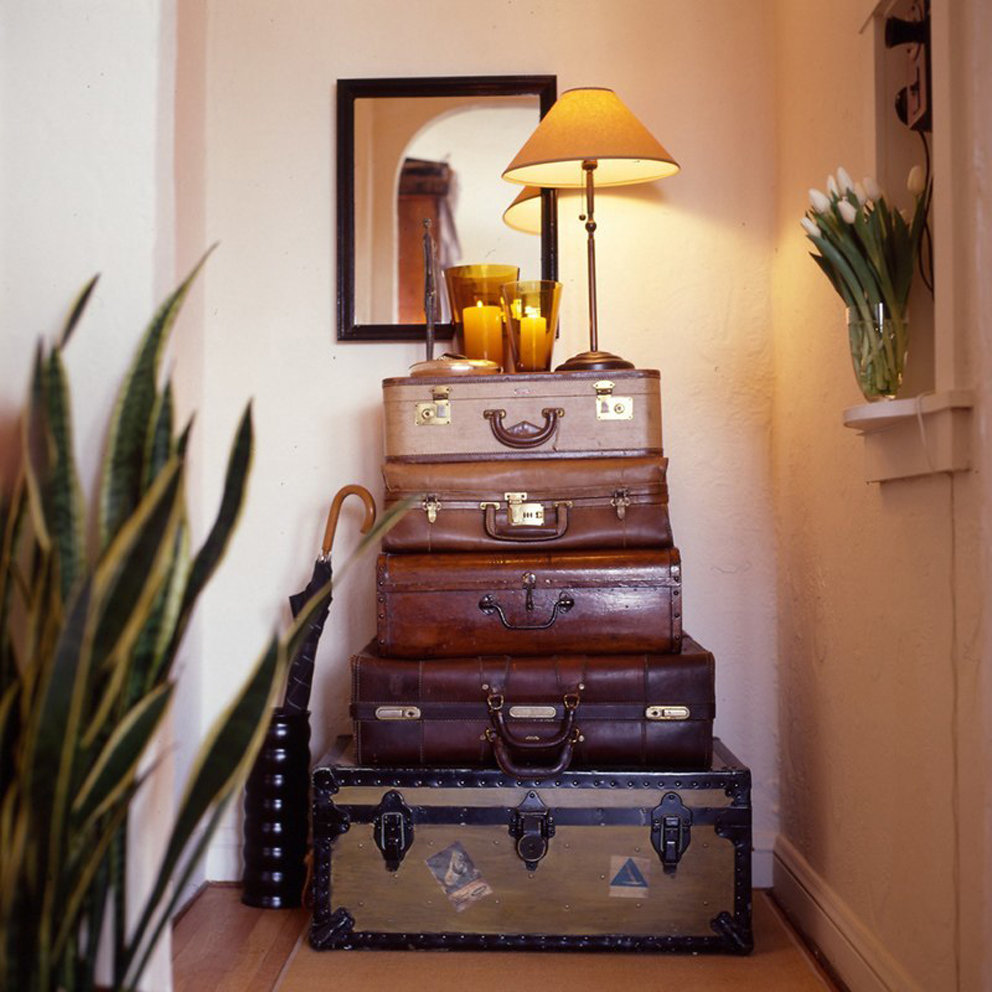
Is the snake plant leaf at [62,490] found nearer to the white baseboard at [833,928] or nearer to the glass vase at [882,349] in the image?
the glass vase at [882,349]

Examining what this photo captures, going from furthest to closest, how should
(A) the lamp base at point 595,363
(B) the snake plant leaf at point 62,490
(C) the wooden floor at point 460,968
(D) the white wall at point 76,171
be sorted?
(A) the lamp base at point 595,363 < (C) the wooden floor at point 460,968 < (D) the white wall at point 76,171 < (B) the snake plant leaf at point 62,490

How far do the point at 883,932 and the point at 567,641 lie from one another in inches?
34.4

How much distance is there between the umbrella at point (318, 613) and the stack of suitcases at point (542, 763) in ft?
1.00

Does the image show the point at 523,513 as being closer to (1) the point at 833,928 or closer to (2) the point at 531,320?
(2) the point at 531,320

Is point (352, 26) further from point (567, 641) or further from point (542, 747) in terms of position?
point (542, 747)

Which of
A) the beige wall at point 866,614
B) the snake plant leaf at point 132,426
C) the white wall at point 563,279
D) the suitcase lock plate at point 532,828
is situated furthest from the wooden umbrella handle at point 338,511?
the snake plant leaf at point 132,426

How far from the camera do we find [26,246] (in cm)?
170

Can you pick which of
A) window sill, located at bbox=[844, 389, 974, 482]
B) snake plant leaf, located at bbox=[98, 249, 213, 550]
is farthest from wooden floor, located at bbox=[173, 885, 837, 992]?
snake plant leaf, located at bbox=[98, 249, 213, 550]

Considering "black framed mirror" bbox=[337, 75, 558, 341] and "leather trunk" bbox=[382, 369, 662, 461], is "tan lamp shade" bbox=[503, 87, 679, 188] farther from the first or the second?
"leather trunk" bbox=[382, 369, 662, 461]

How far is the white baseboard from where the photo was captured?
7.52 ft

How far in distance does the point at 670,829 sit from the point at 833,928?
16.3 inches

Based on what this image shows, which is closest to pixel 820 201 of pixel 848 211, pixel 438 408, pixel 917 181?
pixel 848 211

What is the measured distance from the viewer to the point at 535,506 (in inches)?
110

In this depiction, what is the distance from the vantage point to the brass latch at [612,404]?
285 centimetres
